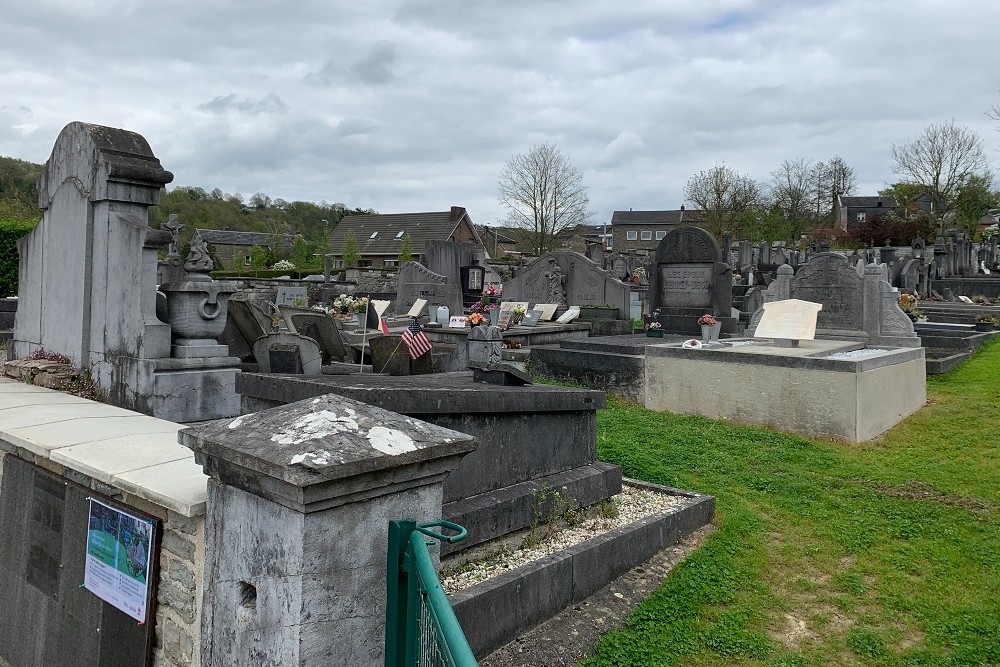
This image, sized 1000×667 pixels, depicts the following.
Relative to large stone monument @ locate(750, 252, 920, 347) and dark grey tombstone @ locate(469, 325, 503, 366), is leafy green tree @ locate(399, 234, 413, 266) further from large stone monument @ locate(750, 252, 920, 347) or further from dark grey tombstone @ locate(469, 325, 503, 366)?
dark grey tombstone @ locate(469, 325, 503, 366)

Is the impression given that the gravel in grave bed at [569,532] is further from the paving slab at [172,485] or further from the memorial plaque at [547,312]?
the memorial plaque at [547,312]

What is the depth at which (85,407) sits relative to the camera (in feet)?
17.2

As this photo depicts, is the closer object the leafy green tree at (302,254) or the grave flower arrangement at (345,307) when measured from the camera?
the grave flower arrangement at (345,307)

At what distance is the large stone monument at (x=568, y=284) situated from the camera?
19605 millimetres

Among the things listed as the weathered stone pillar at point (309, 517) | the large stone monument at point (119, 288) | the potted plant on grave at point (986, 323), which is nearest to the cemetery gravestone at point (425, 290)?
the large stone monument at point (119, 288)

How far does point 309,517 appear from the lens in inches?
80.7

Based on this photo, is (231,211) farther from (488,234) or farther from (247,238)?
(488,234)

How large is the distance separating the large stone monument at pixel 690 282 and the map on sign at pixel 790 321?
474 centimetres

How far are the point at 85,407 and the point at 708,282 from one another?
1365cm

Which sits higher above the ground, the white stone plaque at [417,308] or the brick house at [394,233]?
the brick house at [394,233]

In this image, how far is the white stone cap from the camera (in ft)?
9.27

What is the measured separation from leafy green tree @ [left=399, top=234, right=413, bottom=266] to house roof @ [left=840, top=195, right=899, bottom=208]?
4560cm

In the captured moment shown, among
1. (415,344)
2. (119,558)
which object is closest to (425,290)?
(415,344)

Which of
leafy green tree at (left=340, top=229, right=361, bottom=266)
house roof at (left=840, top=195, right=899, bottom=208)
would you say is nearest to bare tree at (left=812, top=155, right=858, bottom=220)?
house roof at (left=840, top=195, right=899, bottom=208)
